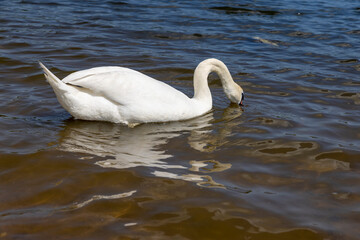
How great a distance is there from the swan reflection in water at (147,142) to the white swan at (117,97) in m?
0.13

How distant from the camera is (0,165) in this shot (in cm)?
471

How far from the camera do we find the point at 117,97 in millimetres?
6008

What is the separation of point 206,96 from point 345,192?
2829 millimetres

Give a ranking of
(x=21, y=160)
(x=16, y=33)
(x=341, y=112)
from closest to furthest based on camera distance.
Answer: (x=21, y=160) → (x=341, y=112) → (x=16, y=33)

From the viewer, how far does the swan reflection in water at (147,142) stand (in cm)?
484

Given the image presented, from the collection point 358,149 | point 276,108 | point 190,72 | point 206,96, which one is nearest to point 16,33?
point 190,72

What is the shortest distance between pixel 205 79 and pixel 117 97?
60.1 inches

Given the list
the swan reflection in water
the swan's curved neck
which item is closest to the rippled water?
the swan reflection in water

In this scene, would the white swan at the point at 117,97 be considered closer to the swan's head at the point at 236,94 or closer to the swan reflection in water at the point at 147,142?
the swan reflection in water at the point at 147,142

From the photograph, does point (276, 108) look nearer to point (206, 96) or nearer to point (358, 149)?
point (206, 96)

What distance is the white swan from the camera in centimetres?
588

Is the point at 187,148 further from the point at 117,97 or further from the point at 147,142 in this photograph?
the point at 117,97

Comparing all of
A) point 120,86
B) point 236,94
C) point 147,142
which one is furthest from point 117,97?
point 236,94

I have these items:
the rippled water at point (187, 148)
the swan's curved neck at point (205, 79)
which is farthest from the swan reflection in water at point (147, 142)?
the swan's curved neck at point (205, 79)
